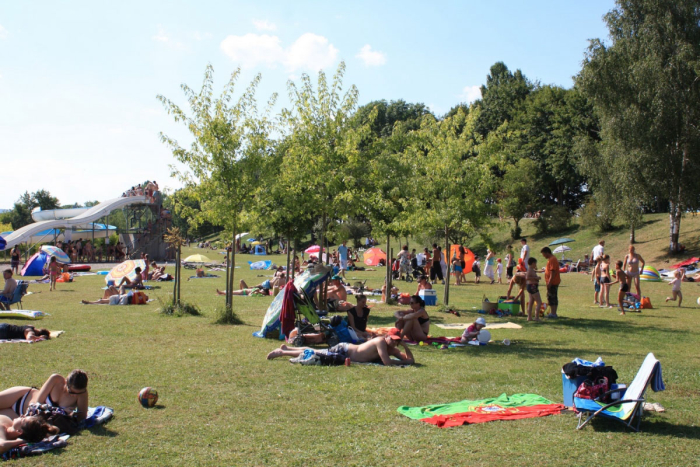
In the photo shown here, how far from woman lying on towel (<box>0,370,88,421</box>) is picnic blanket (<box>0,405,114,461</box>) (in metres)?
0.12

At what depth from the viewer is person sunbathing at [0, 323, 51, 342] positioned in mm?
10219

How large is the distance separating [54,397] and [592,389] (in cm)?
590

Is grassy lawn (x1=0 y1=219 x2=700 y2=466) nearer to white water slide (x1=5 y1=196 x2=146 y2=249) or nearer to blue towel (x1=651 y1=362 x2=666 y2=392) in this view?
blue towel (x1=651 y1=362 x2=666 y2=392)

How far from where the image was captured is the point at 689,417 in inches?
248

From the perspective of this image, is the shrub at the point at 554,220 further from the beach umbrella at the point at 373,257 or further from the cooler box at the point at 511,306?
the cooler box at the point at 511,306

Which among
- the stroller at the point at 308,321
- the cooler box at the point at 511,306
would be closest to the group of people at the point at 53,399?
the stroller at the point at 308,321

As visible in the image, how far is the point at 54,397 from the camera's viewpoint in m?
6.00

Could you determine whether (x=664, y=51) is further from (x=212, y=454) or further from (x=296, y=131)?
(x=212, y=454)

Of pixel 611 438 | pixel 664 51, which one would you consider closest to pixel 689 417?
pixel 611 438

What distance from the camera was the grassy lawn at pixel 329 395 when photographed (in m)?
5.21

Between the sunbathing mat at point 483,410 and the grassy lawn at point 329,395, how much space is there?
0.16 m

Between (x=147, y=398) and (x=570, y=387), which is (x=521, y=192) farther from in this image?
(x=147, y=398)

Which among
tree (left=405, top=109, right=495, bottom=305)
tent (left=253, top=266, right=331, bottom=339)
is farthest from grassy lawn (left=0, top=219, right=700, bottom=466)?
tree (left=405, top=109, right=495, bottom=305)

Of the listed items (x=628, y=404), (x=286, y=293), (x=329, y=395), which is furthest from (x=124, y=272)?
(x=628, y=404)
